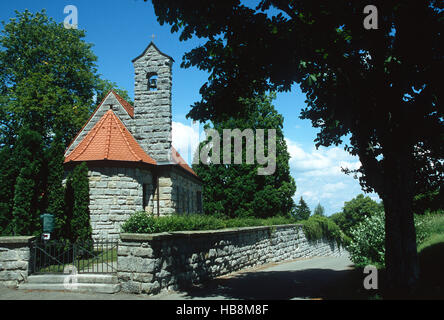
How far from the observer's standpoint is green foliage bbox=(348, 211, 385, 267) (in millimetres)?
10430

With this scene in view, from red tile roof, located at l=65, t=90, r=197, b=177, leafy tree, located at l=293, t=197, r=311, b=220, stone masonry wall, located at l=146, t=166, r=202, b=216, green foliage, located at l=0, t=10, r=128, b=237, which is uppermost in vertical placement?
green foliage, located at l=0, t=10, r=128, b=237

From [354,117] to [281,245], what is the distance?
13302 mm

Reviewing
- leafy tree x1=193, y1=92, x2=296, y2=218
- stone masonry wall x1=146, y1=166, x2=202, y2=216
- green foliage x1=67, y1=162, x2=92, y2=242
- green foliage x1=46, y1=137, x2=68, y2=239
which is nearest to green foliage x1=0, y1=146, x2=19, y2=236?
green foliage x1=46, y1=137, x2=68, y2=239

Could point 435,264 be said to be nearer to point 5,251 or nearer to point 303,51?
point 303,51

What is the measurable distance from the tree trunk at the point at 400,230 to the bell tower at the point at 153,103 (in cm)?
1141

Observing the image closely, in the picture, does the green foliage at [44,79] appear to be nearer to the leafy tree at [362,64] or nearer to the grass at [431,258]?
the leafy tree at [362,64]

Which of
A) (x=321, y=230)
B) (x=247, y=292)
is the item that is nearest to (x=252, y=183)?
(x=321, y=230)

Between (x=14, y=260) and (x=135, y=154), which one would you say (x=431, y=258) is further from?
(x=135, y=154)

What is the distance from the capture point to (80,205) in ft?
43.4

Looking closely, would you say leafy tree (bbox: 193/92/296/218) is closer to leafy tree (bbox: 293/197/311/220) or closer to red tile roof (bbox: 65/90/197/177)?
red tile roof (bbox: 65/90/197/177)

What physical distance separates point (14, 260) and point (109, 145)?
7.51m

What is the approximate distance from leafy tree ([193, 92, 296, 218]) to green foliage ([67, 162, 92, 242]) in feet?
59.0

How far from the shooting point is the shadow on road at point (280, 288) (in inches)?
300
